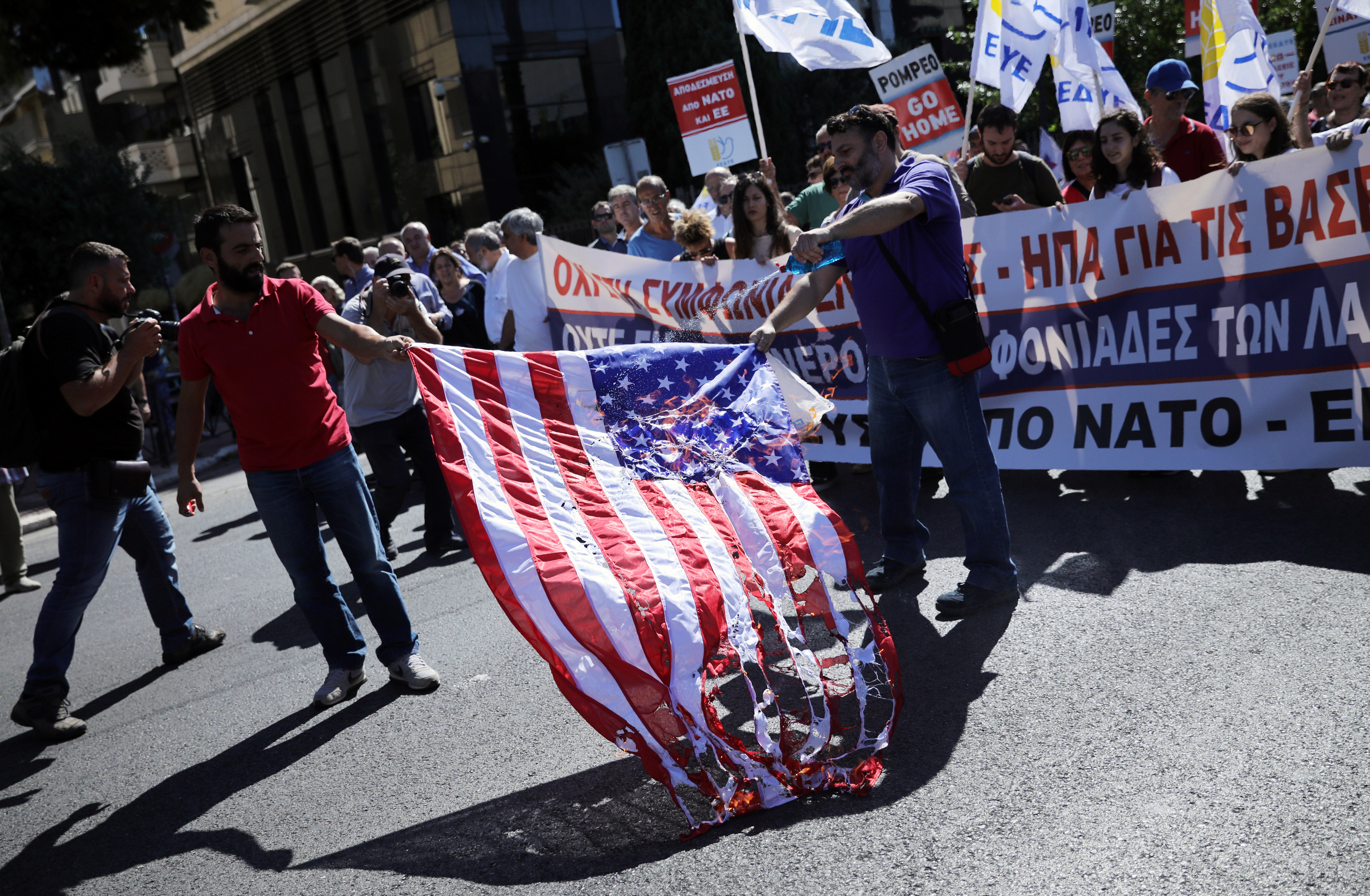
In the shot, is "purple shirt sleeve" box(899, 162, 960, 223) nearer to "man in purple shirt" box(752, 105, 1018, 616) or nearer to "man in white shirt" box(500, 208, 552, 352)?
"man in purple shirt" box(752, 105, 1018, 616)

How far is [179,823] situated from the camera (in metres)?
3.69

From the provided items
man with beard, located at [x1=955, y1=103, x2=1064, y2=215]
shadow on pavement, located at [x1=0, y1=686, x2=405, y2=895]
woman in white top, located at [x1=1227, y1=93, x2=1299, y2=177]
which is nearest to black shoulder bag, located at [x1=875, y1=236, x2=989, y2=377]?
man with beard, located at [x1=955, y1=103, x2=1064, y2=215]

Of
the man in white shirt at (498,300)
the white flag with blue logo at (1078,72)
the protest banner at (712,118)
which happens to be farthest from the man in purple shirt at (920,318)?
the protest banner at (712,118)

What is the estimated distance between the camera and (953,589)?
15.2ft

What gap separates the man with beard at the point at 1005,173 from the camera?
6.34m

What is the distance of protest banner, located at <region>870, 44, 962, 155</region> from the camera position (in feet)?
31.2

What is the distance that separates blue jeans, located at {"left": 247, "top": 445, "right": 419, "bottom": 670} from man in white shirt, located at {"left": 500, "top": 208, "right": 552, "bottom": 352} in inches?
117

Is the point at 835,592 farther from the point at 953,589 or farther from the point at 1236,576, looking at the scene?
the point at 1236,576

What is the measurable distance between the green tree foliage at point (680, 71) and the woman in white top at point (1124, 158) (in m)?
18.1

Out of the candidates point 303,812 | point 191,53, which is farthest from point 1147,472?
point 191,53

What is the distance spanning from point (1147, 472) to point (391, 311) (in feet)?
14.0

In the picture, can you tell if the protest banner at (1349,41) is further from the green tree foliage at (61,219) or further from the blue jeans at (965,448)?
the green tree foliage at (61,219)

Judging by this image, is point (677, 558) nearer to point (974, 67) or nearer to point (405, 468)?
point (405, 468)

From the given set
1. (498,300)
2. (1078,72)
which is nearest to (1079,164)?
(1078,72)
